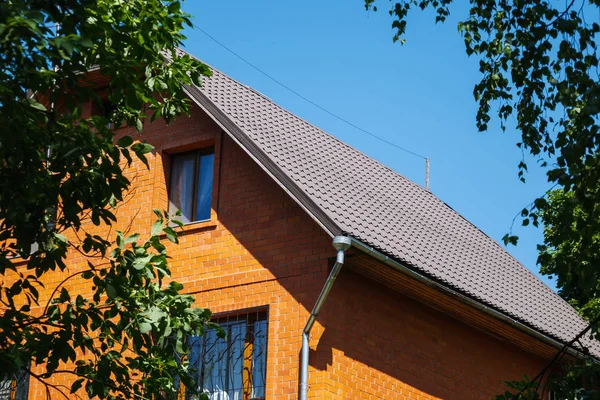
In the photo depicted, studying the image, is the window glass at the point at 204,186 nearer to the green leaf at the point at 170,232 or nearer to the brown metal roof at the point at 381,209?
the brown metal roof at the point at 381,209

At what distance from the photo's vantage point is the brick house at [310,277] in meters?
12.8

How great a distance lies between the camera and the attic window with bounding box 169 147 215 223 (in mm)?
14781

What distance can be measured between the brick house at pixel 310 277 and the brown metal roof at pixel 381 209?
42 millimetres

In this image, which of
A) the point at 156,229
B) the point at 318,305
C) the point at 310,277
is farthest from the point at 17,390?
the point at 156,229

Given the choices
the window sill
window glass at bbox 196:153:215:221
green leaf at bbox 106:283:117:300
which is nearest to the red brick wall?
the window sill

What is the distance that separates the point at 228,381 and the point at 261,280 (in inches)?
52.9

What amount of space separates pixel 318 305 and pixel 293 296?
83 centimetres

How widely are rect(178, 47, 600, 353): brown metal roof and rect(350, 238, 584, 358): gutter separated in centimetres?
9

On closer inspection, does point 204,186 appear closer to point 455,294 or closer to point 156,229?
point 455,294

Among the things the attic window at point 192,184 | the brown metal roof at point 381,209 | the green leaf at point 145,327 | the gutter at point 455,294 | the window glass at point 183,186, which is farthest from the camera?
the window glass at point 183,186

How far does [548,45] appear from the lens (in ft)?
28.0

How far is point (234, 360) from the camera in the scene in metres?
13.3

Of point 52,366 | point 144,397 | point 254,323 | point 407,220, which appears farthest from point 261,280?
point 52,366

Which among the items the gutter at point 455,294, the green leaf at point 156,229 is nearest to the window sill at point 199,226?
the gutter at point 455,294
